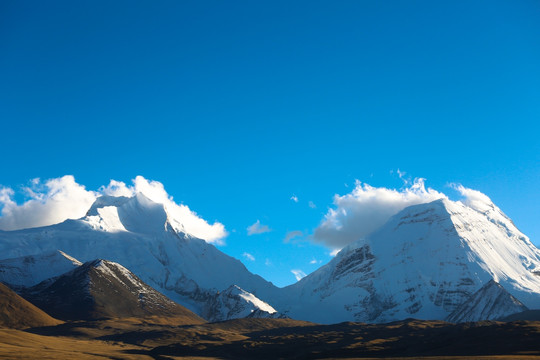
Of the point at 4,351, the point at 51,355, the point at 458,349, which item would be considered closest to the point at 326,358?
the point at 458,349

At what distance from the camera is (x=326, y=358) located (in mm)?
198125

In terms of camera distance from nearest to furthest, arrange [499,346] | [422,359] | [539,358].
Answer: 1. [539,358]
2. [422,359]
3. [499,346]

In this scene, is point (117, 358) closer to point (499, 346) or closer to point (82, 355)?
point (82, 355)

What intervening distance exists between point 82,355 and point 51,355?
1321 cm

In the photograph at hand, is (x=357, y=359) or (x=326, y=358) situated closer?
(x=357, y=359)

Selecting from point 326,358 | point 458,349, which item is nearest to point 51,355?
point 326,358

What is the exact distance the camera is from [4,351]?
172 meters

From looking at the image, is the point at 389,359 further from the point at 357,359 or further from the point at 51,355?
the point at 51,355

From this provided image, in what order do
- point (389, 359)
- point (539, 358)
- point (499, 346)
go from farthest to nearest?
point (499, 346) → point (389, 359) → point (539, 358)

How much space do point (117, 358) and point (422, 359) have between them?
96.4 metres

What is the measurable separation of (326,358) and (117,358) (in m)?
68.2

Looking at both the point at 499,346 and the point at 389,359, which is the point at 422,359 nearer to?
the point at 389,359

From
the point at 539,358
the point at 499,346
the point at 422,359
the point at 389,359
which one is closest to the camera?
the point at 539,358

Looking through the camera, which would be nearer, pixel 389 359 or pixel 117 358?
pixel 389 359
